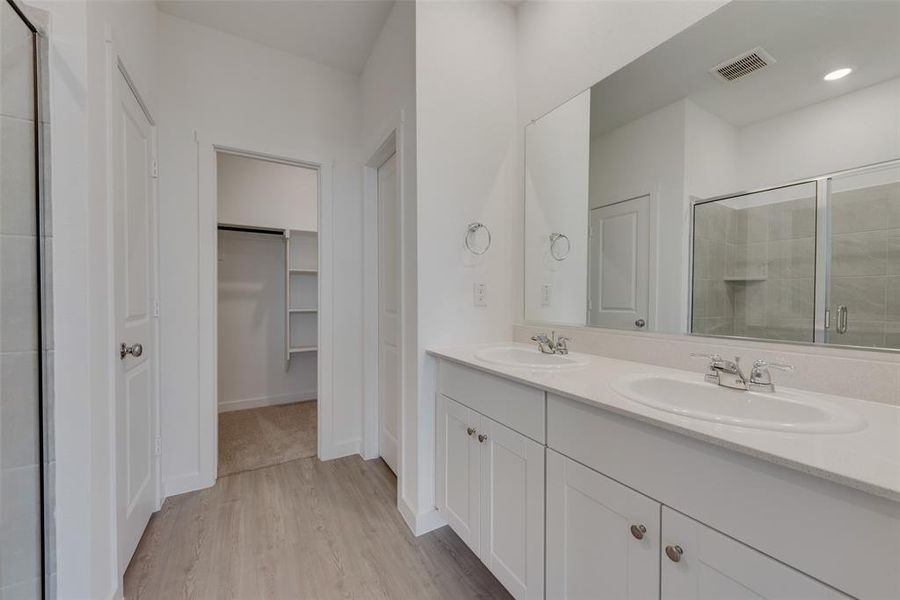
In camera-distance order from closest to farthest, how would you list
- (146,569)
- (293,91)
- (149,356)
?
(146,569), (149,356), (293,91)

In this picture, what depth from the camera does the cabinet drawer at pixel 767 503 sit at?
21.5 inches

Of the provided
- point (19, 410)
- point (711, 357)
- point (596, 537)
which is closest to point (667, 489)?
point (596, 537)

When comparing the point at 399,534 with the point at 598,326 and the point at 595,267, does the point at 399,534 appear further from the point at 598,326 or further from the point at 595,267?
the point at 595,267

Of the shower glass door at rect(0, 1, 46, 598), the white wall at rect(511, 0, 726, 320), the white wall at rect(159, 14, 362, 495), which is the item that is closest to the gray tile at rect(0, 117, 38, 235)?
the shower glass door at rect(0, 1, 46, 598)

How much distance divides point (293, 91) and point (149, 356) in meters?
1.83

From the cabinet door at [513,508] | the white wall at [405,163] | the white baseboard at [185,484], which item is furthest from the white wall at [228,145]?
the cabinet door at [513,508]

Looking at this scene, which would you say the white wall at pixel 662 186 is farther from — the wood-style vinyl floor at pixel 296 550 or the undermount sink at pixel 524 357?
the wood-style vinyl floor at pixel 296 550

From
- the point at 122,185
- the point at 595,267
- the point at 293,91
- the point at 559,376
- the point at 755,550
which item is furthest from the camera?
the point at 293,91

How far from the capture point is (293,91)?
2408 mm

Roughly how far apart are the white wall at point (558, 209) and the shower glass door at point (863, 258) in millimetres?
817

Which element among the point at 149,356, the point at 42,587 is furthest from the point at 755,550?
the point at 149,356

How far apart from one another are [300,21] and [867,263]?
275cm

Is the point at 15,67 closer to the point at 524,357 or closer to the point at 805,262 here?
the point at 524,357

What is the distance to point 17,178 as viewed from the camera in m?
1.06
